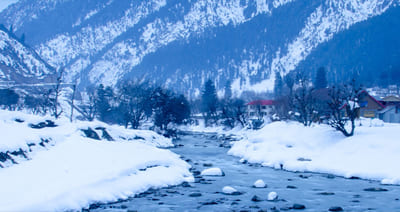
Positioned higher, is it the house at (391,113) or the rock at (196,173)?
the house at (391,113)

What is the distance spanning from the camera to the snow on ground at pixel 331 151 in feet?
81.5

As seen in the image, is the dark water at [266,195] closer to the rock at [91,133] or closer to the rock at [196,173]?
the rock at [196,173]

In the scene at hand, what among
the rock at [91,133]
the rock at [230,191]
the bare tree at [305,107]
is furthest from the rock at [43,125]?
the bare tree at [305,107]

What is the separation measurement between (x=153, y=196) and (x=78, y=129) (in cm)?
1394

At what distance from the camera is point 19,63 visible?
174 m

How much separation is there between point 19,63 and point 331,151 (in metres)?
171

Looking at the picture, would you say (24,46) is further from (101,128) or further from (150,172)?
(150,172)

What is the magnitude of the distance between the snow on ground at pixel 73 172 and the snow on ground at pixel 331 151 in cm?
973

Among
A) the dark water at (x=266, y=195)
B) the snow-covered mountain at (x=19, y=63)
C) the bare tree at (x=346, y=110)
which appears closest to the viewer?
the dark water at (x=266, y=195)

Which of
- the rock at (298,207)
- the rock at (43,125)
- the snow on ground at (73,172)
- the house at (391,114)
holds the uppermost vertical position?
the house at (391,114)

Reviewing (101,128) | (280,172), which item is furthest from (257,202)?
(101,128)

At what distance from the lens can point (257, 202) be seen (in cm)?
1627

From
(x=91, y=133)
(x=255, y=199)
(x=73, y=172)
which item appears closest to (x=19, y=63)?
(x=91, y=133)

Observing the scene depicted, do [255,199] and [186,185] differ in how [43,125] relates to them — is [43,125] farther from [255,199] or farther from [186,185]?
[255,199]
